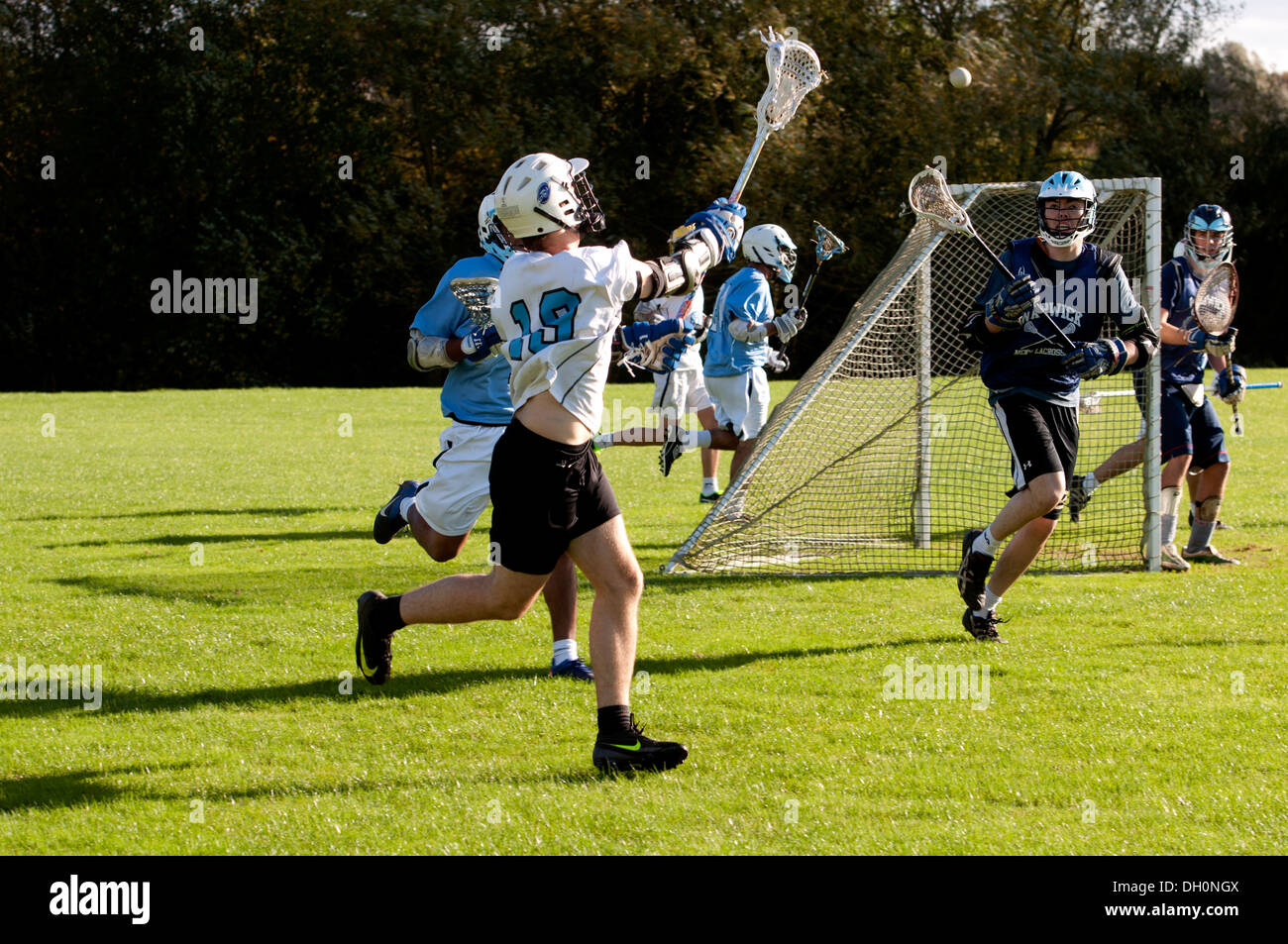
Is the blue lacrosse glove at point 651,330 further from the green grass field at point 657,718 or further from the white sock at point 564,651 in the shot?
the white sock at point 564,651

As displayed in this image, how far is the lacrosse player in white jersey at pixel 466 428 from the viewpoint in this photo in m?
5.43

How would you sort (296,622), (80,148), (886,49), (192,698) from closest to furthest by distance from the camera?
(192,698)
(296,622)
(80,148)
(886,49)

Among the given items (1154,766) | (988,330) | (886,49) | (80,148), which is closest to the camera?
(1154,766)

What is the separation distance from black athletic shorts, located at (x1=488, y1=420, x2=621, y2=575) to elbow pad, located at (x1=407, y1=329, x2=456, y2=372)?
1.30 m

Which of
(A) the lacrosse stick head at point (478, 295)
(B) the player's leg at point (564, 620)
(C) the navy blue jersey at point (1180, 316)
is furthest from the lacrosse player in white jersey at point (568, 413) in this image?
(C) the navy blue jersey at point (1180, 316)

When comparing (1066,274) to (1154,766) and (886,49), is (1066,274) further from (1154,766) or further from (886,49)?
(886,49)

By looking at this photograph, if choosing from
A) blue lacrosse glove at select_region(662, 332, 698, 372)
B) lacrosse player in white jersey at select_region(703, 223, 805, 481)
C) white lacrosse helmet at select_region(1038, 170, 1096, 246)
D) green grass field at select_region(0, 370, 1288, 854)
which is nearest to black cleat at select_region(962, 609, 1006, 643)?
green grass field at select_region(0, 370, 1288, 854)

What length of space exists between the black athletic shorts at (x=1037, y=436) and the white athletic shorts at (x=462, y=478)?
206 cm

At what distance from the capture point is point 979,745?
4.41 metres

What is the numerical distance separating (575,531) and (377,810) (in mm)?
973

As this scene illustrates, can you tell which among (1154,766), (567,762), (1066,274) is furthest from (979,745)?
(1066,274)

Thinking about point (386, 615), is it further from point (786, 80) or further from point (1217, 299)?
point (1217, 299)

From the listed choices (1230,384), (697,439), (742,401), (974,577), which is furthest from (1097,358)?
(697,439)

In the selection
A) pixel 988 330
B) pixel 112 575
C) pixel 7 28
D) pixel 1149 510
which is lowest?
pixel 112 575
